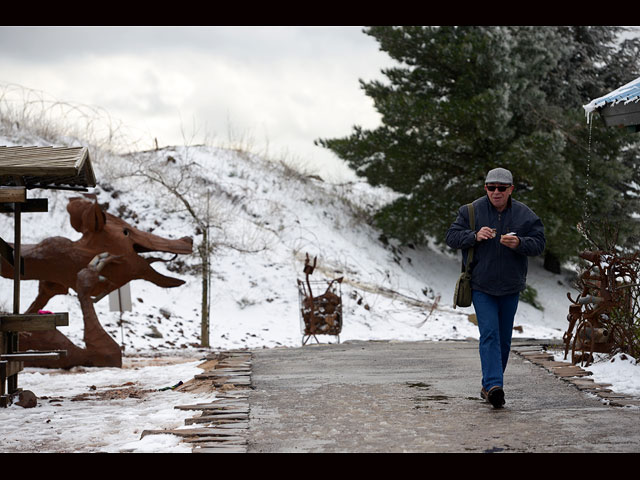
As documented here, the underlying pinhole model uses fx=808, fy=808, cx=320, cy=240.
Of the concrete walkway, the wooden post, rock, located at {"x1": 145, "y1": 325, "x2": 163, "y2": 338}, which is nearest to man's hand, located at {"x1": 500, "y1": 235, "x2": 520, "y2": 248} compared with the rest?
the concrete walkway

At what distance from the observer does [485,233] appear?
629cm

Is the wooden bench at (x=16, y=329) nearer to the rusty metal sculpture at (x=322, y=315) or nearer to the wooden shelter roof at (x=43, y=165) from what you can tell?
the wooden shelter roof at (x=43, y=165)

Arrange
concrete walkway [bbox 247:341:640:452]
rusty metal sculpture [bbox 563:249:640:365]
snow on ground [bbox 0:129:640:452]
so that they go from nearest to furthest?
concrete walkway [bbox 247:341:640:452] → rusty metal sculpture [bbox 563:249:640:365] → snow on ground [bbox 0:129:640:452]

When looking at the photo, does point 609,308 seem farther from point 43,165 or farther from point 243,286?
point 243,286

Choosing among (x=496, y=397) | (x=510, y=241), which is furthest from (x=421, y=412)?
(x=510, y=241)

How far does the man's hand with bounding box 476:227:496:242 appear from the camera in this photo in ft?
20.6

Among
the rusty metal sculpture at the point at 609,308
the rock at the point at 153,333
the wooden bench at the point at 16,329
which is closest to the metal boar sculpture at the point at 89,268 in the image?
the wooden bench at the point at 16,329

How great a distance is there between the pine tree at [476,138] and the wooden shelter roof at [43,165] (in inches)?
545

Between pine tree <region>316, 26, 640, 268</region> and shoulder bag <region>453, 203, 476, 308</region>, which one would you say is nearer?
shoulder bag <region>453, 203, 476, 308</region>

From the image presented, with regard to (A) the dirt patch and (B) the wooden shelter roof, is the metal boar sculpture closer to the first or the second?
(B) the wooden shelter roof

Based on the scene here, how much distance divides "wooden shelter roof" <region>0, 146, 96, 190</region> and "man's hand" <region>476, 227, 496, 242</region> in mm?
3665

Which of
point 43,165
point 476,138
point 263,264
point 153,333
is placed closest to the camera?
point 43,165

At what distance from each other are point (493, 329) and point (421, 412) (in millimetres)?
883

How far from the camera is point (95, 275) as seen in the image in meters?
10.5
